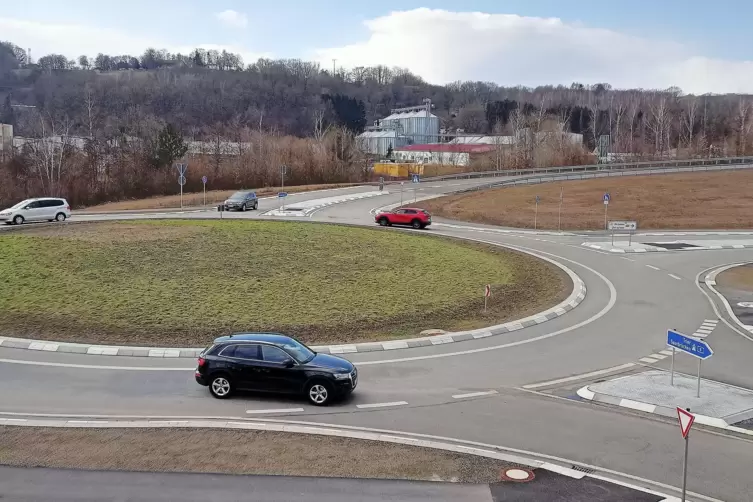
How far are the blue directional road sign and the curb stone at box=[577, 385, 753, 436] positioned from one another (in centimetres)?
127

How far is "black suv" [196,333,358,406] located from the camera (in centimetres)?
1481

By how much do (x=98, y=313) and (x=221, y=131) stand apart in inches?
4732

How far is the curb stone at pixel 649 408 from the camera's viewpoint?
45.2 ft

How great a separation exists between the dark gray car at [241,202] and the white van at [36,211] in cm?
1193

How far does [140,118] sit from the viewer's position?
12988 centimetres

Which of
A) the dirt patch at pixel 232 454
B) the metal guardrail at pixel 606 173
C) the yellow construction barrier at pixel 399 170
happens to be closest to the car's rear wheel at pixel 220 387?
the dirt patch at pixel 232 454

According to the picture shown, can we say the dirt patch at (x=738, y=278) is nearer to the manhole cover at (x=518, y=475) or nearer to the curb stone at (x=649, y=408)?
the curb stone at (x=649, y=408)

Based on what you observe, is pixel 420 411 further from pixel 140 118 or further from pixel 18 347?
pixel 140 118

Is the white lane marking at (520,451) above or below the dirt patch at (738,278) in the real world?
above

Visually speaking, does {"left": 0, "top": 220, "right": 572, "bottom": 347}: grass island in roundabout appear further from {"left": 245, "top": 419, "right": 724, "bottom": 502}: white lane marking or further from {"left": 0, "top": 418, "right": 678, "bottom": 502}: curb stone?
{"left": 245, "top": 419, "right": 724, "bottom": 502}: white lane marking

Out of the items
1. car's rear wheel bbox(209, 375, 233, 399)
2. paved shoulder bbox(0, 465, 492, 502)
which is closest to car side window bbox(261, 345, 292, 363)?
car's rear wheel bbox(209, 375, 233, 399)

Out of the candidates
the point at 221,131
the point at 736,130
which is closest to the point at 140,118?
the point at 221,131

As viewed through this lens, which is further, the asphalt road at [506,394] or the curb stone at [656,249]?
the curb stone at [656,249]

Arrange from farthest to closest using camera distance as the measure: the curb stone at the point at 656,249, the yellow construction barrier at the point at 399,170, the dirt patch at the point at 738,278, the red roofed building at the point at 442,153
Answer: the red roofed building at the point at 442,153 < the yellow construction barrier at the point at 399,170 < the curb stone at the point at 656,249 < the dirt patch at the point at 738,278
